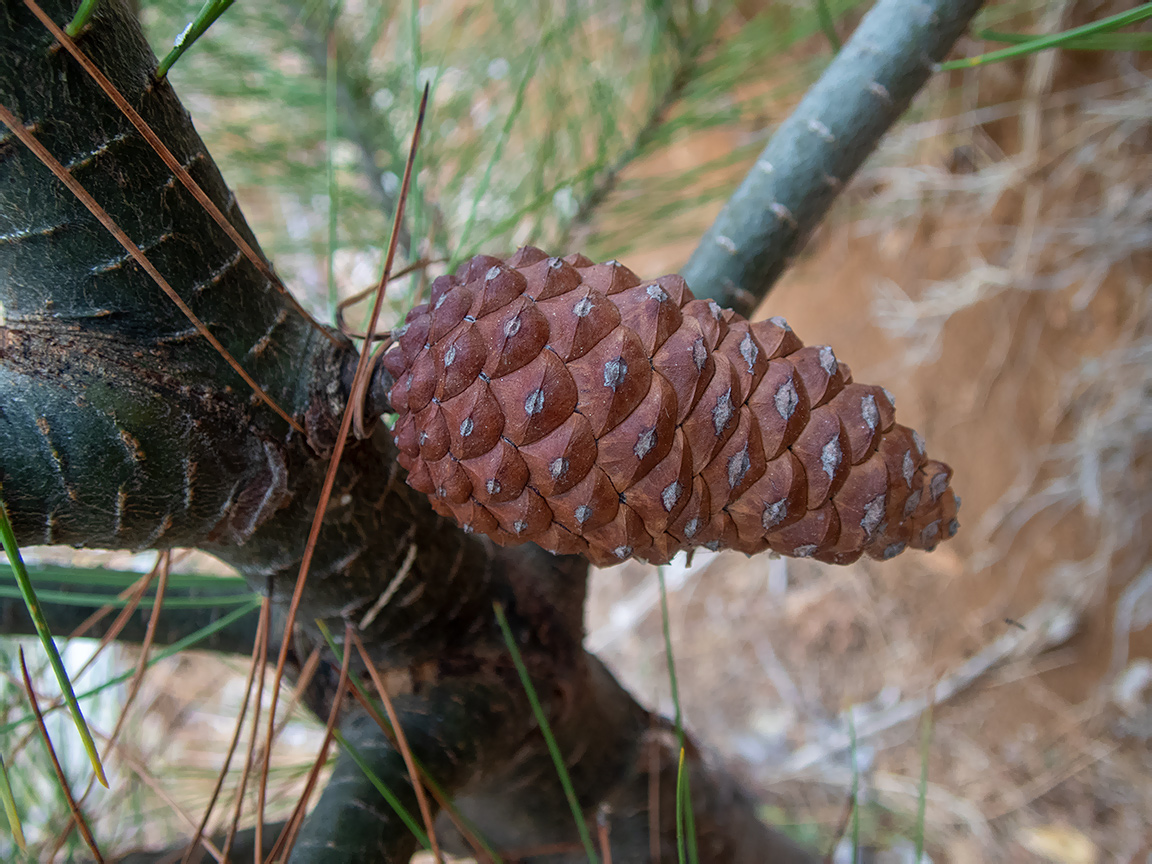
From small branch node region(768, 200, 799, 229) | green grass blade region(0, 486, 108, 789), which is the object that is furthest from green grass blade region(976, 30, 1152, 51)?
green grass blade region(0, 486, 108, 789)

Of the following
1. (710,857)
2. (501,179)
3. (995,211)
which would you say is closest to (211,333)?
(710,857)

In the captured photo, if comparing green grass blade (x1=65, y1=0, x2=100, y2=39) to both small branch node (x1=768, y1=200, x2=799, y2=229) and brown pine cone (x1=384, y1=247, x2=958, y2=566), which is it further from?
small branch node (x1=768, y1=200, x2=799, y2=229)

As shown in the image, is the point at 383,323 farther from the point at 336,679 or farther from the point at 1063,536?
the point at 1063,536

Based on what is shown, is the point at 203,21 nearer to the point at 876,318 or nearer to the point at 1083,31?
the point at 1083,31

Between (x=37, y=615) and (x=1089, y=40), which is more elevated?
(x=1089, y=40)

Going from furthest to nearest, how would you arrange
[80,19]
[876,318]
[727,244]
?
[876,318] → [727,244] → [80,19]

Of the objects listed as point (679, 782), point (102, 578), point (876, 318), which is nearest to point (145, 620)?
point (102, 578)

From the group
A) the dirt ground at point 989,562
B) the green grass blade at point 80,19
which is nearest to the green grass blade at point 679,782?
the green grass blade at point 80,19
